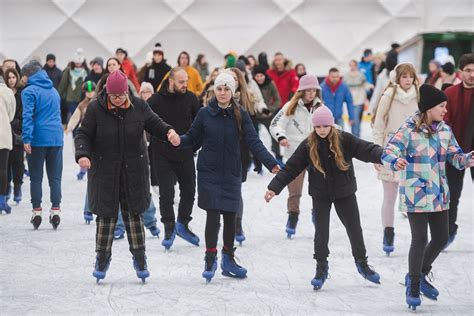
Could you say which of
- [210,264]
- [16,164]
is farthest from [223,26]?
[210,264]

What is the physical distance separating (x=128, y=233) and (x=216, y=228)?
2.13 feet

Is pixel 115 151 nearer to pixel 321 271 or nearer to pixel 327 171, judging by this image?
pixel 327 171

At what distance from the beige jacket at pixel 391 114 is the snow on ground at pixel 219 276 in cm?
92

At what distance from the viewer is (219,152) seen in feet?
25.0

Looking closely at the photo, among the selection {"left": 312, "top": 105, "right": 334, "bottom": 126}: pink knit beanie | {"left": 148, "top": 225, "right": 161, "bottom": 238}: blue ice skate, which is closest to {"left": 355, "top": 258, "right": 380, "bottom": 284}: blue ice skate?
{"left": 312, "top": 105, "right": 334, "bottom": 126}: pink knit beanie

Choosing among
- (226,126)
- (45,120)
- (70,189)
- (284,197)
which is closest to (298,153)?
(226,126)

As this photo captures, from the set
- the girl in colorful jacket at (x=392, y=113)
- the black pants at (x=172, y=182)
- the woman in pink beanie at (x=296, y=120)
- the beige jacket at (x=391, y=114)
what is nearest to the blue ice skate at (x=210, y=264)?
the black pants at (x=172, y=182)

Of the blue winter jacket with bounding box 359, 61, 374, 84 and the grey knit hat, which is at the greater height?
the blue winter jacket with bounding box 359, 61, 374, 84

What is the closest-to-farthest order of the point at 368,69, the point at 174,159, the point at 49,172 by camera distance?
the point at 174,159 < the point at 49,172 < the point at 368,69

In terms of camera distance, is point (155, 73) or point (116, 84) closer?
point (116, 84)

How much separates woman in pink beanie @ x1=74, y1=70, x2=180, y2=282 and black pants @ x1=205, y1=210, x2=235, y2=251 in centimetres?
52

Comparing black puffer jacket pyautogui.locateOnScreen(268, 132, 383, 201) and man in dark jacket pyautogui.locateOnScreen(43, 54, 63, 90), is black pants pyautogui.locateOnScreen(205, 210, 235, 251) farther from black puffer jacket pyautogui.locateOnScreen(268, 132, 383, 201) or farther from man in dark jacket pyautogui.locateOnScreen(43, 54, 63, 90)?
man in dark jacket pyautogui.locateOnScreen(43, 54, 63, 90)

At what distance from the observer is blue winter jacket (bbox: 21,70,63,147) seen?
9.59 m

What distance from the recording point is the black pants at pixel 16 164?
11391 millimetres
